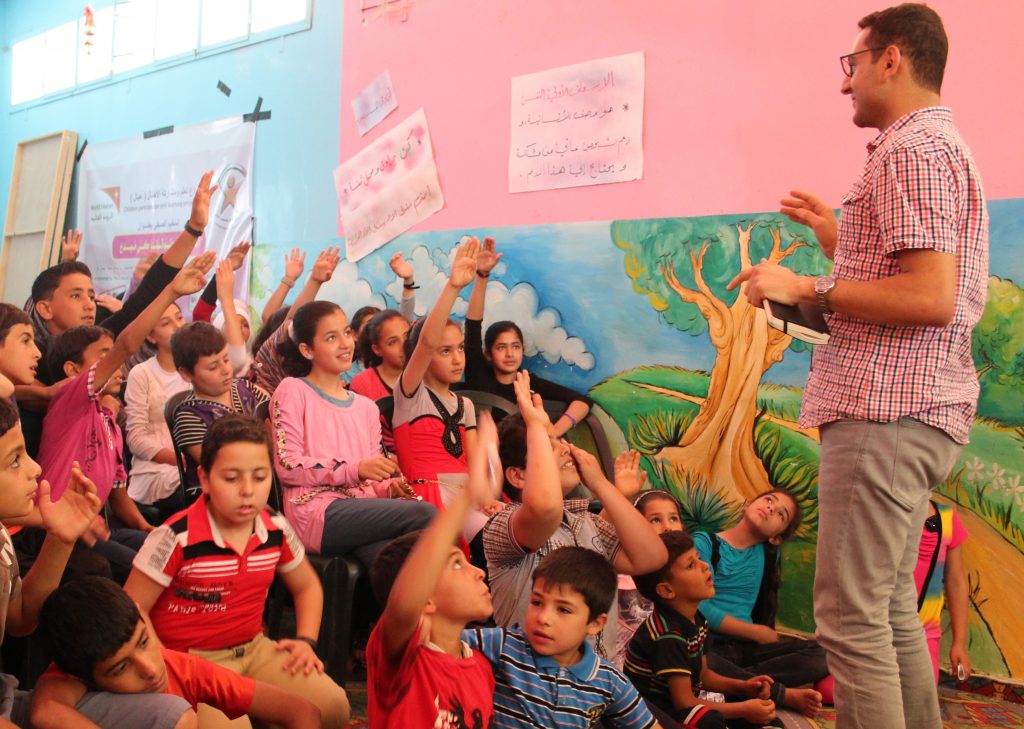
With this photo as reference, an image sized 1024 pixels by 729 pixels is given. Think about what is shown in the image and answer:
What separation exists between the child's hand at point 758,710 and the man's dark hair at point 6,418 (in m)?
1.72

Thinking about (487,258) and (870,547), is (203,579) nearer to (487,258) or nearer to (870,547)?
(870,547)

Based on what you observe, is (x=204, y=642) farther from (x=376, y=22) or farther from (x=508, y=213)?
(x=376, y=22)

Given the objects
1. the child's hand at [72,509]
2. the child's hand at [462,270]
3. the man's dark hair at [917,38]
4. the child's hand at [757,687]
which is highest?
the man's dark hair at [917,38]

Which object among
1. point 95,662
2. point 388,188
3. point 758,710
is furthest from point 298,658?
point 388,188

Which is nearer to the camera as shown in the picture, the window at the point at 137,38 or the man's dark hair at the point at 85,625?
the man's dark hair at the point at 85,625

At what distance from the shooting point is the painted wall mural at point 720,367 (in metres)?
2.92

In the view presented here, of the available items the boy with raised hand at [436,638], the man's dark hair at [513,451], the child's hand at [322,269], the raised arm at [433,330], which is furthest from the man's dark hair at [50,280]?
the boy with raised hand at [436,638]

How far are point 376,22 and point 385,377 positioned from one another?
194cm

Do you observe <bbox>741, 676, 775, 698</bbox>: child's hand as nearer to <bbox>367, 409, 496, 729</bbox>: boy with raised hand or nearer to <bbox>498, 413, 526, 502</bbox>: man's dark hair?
<bbox>498, 413, 526, 502</bbox>: man's dark hair

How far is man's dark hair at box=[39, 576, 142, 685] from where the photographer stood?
163 centimetres

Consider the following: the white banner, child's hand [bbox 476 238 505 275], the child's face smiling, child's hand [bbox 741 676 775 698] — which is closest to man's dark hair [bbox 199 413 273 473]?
the child's face smiling

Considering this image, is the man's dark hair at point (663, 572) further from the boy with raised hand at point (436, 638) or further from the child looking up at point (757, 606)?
the boy with raised hand at point (436, 638)

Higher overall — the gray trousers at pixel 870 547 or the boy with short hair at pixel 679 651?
the gray trousers at pixel 870 547

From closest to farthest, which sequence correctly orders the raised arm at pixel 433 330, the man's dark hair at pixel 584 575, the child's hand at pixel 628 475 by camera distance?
1. the man's dark hair at pixel 584 575
2. the child's hand at pixel 628 475
3. the raised arm at pixel 433 330
